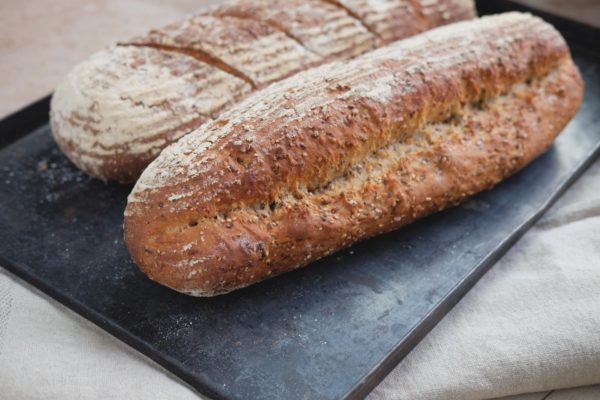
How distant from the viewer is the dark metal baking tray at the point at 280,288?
1948 millimetres

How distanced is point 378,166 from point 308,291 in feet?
1.44

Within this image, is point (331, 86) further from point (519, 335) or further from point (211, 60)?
point (519, 335)

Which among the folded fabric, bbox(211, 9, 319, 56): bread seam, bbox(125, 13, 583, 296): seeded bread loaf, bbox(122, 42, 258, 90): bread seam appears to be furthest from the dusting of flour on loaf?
the folded fabric

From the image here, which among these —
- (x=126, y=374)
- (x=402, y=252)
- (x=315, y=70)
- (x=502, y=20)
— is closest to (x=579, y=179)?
(x=502, y=20)

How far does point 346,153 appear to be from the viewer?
7.25ft

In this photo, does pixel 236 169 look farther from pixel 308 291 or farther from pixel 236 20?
pixel 236 20

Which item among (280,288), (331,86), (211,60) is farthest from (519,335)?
(211,60)

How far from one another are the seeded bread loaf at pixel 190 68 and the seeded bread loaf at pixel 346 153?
30 cm

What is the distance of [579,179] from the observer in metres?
2.67

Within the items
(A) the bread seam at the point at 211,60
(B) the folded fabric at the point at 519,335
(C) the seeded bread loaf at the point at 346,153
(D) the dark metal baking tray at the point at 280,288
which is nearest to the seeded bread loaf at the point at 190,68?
(A) the bread seam at the point at 211,60

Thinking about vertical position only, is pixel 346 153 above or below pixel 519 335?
above

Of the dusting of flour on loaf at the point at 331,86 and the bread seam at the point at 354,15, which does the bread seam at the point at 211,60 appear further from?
the bread seam at the point at 354,15

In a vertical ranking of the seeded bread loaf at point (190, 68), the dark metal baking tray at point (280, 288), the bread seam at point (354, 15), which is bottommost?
the dark metal baking tray at point (280, 288)

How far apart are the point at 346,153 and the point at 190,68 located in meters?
0.71
